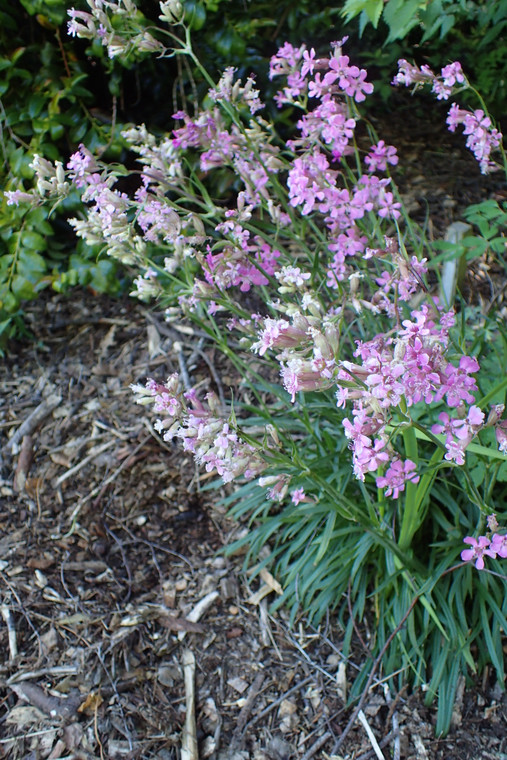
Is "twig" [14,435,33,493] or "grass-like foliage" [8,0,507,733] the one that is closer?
"grass-like foliage" [8,0,507,733]

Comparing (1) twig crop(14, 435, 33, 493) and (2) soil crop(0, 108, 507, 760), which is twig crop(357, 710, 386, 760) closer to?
(2) soil crop(0, 108, 507, 760)

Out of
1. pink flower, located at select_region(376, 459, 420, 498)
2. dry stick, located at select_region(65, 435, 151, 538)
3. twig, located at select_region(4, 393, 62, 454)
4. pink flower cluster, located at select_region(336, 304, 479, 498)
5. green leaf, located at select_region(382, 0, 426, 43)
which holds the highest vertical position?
green leaf, located at select_region(382, 0, 426, 43)

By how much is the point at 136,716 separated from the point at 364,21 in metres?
2.27

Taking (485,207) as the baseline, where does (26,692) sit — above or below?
below

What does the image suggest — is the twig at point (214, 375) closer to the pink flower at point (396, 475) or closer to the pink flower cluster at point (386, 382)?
the pink flower at point (396, 475)

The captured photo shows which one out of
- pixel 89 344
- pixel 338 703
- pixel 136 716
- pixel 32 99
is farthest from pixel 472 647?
pixel 32 99

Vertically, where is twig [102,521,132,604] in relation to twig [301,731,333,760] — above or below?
above

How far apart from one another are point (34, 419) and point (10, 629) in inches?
39.1

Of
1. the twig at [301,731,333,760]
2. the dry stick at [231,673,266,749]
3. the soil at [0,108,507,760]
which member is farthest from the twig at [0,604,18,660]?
the twig at [301,731,333,760]

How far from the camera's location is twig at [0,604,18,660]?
1.96 metres

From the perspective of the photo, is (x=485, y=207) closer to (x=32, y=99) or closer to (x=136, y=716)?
(x=136, y=716)

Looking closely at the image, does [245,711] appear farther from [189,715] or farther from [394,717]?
[394,717]

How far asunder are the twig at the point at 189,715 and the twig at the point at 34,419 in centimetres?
121

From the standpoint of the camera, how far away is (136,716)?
1822 mm
